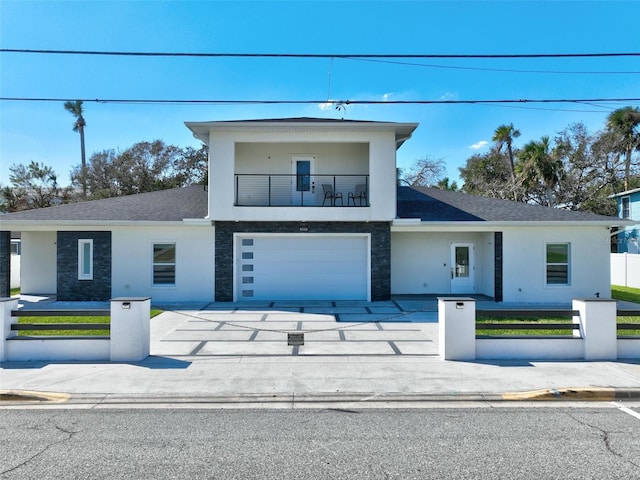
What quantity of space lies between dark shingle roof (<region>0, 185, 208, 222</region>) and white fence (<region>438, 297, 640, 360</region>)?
1014 cm

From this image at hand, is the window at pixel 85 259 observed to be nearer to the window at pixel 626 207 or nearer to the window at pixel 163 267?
the window at pixel 163 267

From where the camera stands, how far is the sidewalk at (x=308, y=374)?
5.64 meters

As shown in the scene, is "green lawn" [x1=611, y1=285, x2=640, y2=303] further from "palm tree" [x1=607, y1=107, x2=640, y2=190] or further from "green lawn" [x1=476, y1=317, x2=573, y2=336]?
"palm tree" [x1=607, y1=107, x2=640, y2=190]

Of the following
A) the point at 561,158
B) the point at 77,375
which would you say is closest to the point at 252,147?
the point at 77,375

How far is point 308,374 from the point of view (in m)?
6.46

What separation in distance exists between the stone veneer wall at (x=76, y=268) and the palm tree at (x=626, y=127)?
113 ft

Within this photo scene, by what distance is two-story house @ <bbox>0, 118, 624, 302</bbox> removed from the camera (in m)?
13.7

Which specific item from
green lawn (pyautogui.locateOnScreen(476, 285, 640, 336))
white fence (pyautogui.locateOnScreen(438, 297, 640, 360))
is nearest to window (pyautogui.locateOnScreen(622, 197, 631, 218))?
green lawn (pyautogui.locateOnScreen(476, 285, 640, 336))

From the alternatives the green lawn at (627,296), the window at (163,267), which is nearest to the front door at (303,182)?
the window at (163,267)

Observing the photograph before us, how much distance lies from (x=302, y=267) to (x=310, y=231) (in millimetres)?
1383

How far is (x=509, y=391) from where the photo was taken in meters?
5.70

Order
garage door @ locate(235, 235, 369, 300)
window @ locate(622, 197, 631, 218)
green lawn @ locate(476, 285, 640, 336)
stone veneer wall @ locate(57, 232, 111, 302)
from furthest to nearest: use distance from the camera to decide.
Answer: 1. window @ locate(622, 197, 631, 218)
2. garage door @ locate(235, 235, 369, 300)
3. stone veneer wall @ locate(57, 232, 111, 302)
4. green lawn @ locate(476, 285, 640, 336)

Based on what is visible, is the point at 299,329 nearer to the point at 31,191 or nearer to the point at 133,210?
the point at 133,210

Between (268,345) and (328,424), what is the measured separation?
12.3ft
